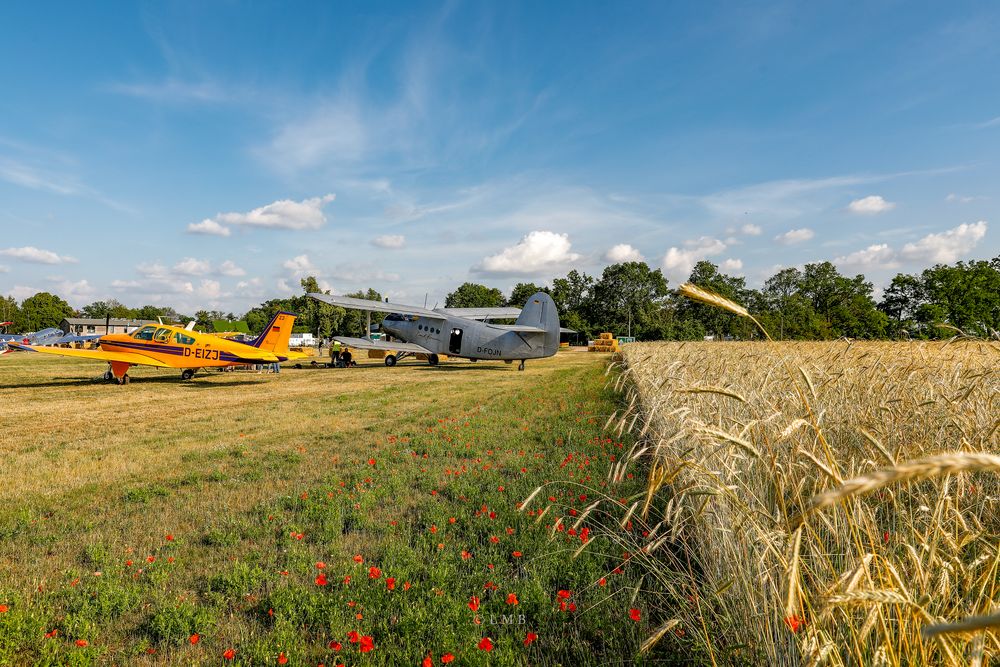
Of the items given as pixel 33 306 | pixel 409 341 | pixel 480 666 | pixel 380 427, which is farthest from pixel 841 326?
pixel 33 306

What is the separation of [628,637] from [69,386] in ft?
66.1

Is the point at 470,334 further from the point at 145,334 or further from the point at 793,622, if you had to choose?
the point at 793,622

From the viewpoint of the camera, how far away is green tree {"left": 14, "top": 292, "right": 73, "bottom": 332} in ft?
322

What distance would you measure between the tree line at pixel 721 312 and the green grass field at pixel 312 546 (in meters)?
45.4

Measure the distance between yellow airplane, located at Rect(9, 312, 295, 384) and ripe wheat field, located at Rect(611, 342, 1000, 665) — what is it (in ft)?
A: 57.1

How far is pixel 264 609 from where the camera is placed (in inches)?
135

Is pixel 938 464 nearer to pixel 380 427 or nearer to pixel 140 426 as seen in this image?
pixel 380 427

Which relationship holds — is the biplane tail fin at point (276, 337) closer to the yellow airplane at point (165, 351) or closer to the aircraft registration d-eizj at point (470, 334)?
the yellow airplane at point (165, 351)

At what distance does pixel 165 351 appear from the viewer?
17766 millimetres

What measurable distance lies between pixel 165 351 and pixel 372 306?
29.4 ft

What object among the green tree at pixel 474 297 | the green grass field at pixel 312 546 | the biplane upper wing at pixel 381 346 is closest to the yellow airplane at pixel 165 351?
the biplane upper wing at pixel 381 346

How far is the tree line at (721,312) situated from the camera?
56.3 m

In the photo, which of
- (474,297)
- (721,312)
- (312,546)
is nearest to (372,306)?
(312,546)

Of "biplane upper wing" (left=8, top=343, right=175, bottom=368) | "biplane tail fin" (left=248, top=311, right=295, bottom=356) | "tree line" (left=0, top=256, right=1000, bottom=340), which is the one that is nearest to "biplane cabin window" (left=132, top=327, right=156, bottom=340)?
"biplane upper wing" (left=8, top=343, right=175, bottom=368)
